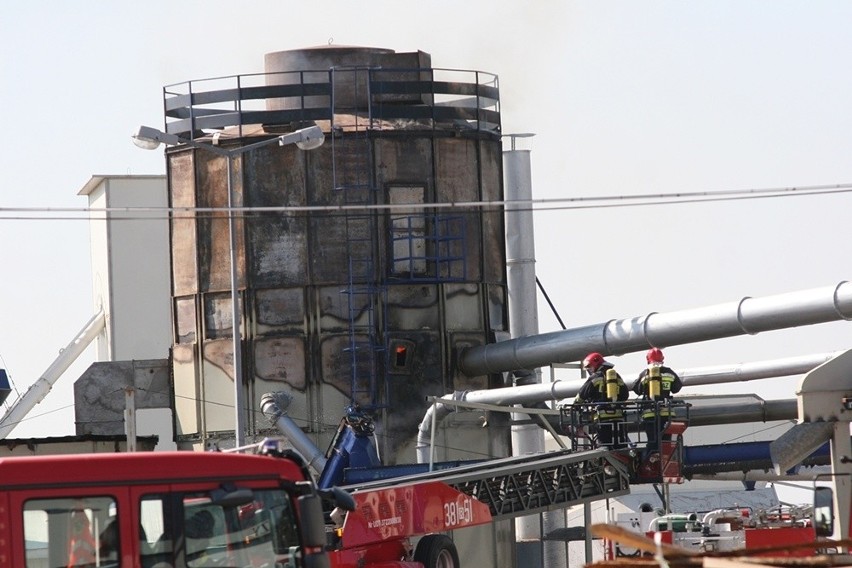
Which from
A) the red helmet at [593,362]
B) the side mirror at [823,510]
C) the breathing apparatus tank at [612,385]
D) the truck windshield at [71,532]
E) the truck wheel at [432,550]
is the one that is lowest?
the truck wheel at [432,550]

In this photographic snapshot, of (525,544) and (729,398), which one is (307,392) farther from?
(729,398)

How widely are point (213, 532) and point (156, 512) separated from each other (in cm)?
43

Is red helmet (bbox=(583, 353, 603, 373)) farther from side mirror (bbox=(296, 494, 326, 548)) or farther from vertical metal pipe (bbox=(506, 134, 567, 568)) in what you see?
vertical metal pipe (bbox=(506, 134, 567, 568))

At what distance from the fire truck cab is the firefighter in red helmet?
1072 centimetres

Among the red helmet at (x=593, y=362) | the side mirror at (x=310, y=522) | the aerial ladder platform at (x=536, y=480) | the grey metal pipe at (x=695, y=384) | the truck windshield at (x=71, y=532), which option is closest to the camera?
the truck windshield at (x=71, y=532)

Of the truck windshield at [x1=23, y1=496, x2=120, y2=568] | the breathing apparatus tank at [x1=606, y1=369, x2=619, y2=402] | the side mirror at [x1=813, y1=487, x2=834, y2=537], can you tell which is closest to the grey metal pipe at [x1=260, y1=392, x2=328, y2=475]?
the breathing apparatus tank at [x1=606, y1=369, x2=619, y2=402]

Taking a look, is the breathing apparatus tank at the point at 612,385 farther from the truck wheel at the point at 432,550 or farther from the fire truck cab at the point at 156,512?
the fire truck cab at the point at 156,512

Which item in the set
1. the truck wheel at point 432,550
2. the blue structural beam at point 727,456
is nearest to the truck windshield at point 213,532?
the truck wheel at point 432,550

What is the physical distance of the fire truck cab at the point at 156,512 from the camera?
11.5m

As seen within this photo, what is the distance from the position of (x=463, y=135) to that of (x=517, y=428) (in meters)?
6.62

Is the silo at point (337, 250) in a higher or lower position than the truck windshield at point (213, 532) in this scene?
higher

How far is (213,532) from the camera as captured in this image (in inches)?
469

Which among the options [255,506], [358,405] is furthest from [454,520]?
[358,405]

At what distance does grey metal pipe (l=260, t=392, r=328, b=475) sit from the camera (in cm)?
3362
